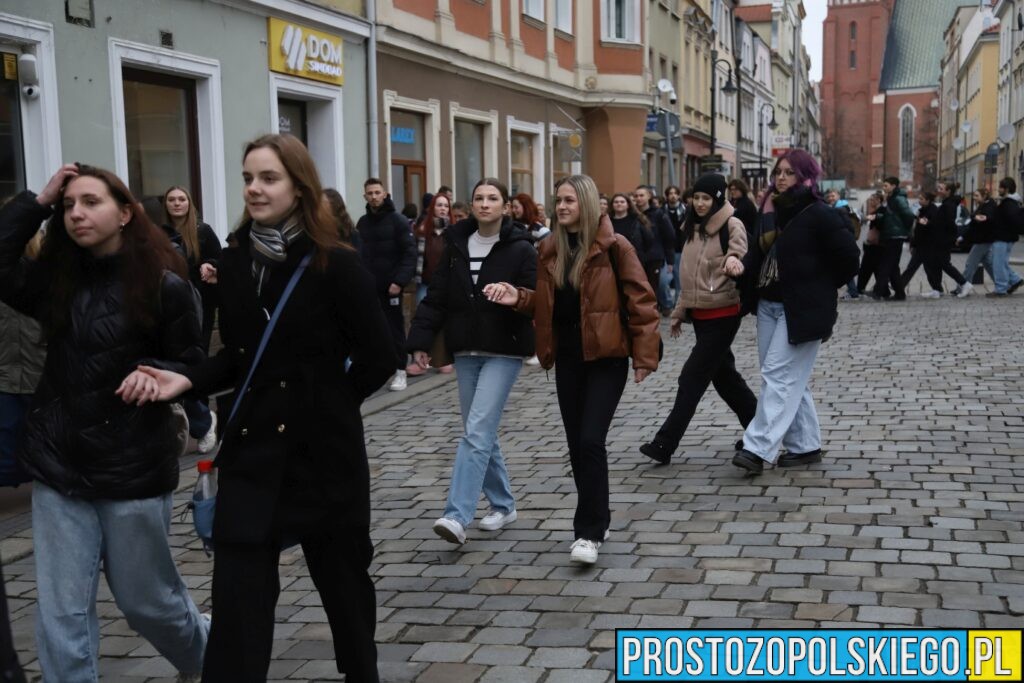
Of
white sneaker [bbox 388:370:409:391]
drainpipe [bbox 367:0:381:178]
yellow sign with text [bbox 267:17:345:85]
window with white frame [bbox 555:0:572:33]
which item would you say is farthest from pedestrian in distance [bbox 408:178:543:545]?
window with white frame [bbox 555:0:572:33]

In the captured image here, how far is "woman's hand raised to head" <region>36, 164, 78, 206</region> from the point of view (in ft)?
13.1

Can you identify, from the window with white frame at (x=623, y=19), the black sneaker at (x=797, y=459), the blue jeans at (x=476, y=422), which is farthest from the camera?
the window with white frame at (x=623, y=19)

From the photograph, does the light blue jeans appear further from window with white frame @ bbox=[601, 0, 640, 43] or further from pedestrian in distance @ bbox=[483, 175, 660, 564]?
window with white frame @ bbox=[601, 0, 640, 43]

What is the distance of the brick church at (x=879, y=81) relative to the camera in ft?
398

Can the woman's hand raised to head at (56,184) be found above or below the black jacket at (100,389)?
above

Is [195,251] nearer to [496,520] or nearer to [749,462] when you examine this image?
[496,520]

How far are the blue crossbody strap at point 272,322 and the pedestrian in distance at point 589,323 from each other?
2.38 meters

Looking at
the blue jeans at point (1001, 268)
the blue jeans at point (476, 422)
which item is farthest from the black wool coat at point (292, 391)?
the blue jeans at point (1001, 268)

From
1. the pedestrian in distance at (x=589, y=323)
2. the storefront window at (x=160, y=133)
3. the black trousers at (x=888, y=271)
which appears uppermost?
the storefront window at (x=160, y=133)

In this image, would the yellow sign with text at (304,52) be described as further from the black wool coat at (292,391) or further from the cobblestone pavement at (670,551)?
the black wool coat at (292,391)

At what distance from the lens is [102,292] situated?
12.9ft

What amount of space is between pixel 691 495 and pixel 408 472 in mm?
1980

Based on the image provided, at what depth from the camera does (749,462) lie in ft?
25.2

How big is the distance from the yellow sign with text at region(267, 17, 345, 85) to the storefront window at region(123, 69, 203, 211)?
1596 mm
